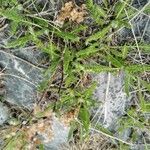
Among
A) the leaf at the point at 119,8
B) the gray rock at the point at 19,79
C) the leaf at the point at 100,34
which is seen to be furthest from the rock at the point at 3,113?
the leaf at the point at 119,8

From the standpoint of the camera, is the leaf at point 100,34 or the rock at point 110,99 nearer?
the leaf at point 100,34

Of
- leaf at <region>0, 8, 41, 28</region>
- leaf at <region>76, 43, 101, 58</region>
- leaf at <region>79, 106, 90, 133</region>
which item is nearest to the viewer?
leaf at <region>0, 8, 41, 28</region>

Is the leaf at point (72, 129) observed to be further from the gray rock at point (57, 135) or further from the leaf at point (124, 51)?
the leaf at point (124, 51)

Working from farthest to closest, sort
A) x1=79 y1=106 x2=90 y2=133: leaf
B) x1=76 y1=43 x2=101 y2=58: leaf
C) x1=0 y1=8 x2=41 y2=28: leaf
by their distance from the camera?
x1=79 y1=106 x2=90 y2=133: leaf → x1=76 y1=43 x2=101 y2=58: leaf → x1=0 y1=8 x2=41 y2=28: leaf

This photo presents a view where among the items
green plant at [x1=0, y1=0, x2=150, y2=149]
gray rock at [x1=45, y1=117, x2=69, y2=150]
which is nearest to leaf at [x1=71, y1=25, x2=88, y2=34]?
green plant at [x1=0, y1=0, x2=150, y2=149]

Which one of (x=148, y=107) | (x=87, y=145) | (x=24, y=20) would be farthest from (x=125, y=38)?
(x=87, y=145)

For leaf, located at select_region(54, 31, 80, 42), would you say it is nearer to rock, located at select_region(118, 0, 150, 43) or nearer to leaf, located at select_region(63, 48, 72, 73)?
leaf, located at select_region(63, 48, 72, 73)

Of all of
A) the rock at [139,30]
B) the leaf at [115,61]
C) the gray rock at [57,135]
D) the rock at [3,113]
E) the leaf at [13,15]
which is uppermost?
the leaf at [13,15]

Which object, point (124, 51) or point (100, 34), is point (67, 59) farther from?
point (124, 51)

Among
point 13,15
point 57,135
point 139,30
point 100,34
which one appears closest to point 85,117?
point 57,135

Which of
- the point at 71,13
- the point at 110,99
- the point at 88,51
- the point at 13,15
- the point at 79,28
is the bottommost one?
the point at 110,99
